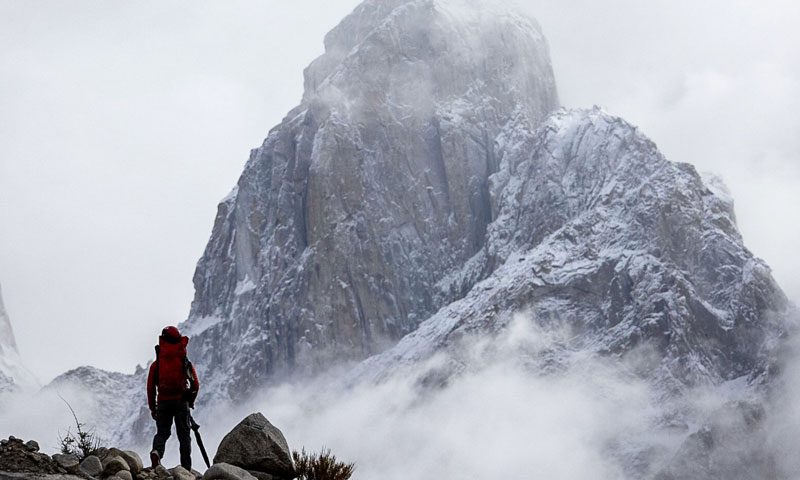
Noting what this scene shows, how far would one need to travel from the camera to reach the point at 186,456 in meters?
26.4

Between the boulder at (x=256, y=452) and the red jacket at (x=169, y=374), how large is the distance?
166 cm

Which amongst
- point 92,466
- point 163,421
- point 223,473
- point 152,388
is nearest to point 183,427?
point 163,421

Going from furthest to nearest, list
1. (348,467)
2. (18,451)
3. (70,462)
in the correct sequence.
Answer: (348,467) < (70,462) < (18,451)

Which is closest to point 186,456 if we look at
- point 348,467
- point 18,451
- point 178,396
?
point 178,396

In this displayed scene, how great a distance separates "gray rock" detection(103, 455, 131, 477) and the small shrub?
3.52 metres

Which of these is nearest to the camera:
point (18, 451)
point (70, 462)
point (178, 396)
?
point (18, 451)

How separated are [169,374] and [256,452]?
8.98 ft

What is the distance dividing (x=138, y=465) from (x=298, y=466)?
3.28 meters

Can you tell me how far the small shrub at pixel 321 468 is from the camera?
25130 mm

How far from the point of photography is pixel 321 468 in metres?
25.2

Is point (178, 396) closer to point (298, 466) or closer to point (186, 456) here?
point (186, 456)

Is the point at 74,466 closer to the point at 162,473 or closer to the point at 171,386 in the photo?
the point at 162,473

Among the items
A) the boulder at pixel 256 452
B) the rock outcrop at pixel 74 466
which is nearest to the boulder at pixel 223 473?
the rock outcrop at pixel 74 466

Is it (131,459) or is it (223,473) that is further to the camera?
(131,459)
